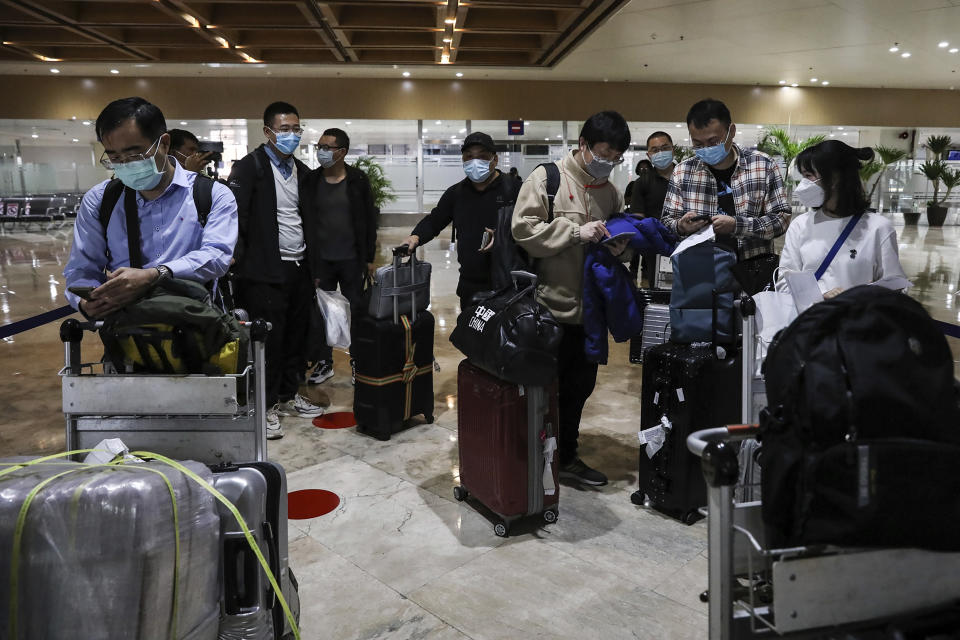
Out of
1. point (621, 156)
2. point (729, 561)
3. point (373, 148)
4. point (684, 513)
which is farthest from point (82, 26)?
point (729, 561)

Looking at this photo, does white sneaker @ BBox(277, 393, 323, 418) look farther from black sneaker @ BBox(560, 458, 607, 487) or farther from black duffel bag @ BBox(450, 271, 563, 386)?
black duffel bag @ BBox(450, 271, 563, 386)

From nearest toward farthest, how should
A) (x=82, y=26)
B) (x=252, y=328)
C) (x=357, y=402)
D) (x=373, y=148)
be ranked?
1. (x=252, y=328)
2. (x=357, y=402)
3. (x=82, y=26)
4. (x=373, y=148)

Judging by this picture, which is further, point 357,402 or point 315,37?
point 315,37

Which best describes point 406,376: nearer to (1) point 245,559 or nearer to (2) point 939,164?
(1) point 245,559

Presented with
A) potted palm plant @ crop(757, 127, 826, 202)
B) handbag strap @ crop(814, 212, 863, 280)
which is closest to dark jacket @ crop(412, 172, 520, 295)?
handbag strap @ crop(814, 212, 863, 280)

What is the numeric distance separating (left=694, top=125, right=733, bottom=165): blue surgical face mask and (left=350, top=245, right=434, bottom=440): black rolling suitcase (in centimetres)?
159

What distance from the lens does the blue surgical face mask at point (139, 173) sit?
1945mm

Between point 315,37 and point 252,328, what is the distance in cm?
1073

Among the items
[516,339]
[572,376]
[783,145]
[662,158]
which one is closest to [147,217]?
[516,339]

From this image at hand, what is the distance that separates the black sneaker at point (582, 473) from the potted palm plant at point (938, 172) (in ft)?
67.6

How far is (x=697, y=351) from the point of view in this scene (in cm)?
282

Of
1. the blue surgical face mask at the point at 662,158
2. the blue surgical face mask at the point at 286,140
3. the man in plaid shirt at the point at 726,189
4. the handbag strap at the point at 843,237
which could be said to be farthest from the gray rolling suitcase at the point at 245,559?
the blue surgical face mask at the point at 662,158

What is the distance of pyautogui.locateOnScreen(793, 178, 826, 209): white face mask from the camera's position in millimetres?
2436

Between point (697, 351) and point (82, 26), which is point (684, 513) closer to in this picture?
point (697, 351)
